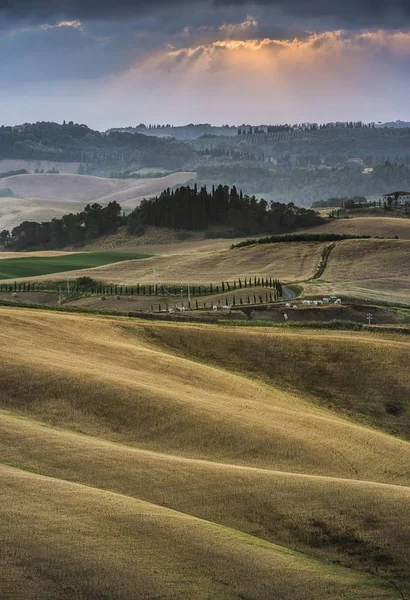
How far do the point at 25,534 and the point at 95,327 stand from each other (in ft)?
107

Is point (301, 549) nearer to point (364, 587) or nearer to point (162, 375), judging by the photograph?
point (364, 587)

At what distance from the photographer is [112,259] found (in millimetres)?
Result: 150125

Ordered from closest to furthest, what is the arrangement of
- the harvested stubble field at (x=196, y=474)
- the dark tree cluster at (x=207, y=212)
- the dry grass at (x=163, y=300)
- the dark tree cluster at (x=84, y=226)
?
the harvested stubble field at (x=196, y=474), the dry grass at (x=163, y=300), the dark tree cluster at (x=207, y=212), the dark tree cluster at (x=84, y=226)

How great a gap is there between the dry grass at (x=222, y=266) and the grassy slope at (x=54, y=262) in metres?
6.31

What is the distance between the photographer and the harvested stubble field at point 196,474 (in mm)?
26672

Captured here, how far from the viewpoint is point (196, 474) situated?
33.2 meters

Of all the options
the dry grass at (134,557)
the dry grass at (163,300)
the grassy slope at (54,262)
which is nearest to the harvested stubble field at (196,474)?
the dry grass at (134,557)

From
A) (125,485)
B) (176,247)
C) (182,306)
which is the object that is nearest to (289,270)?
(182,306)

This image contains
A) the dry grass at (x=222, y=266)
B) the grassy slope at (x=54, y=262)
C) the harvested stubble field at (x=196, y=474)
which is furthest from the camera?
the grassy slope at (x=54, y=262)

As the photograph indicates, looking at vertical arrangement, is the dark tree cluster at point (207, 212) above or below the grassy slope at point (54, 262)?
above

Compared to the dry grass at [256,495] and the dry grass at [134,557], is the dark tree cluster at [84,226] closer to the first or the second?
the dry grass at [256,495]

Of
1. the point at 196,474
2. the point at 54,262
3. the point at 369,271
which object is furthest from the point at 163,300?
the point at 196,474

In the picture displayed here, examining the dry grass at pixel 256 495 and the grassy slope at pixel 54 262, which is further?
the grassy slope at pixel 54 262

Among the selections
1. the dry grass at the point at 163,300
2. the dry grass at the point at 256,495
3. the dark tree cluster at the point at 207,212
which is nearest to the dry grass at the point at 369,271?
the dry grass at the point at 163,300
